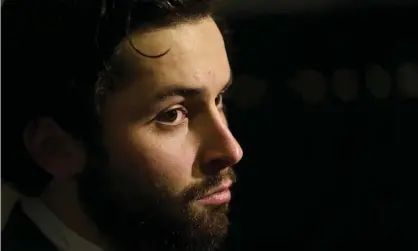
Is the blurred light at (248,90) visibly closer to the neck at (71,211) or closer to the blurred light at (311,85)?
the blurred light at (311,85)

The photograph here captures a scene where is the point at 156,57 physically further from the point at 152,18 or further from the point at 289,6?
the point at 289,6

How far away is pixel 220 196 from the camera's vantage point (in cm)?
75

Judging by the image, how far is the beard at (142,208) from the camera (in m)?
0.72

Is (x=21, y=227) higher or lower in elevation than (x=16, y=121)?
lower

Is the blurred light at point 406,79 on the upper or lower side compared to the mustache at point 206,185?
upper

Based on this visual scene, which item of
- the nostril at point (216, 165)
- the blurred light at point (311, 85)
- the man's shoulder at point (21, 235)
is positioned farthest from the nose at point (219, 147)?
the man's shoulder at point (21, 235)

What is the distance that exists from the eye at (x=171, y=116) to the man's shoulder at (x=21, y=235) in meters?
0.20

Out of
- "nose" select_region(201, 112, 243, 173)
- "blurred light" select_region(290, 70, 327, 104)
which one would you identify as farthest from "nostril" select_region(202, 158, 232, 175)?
"blurred light" select_region(290, 70, 327, 104)

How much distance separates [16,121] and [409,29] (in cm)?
53

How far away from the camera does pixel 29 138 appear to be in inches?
28.0

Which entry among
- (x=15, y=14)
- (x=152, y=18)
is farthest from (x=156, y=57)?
(x=15, y=14)

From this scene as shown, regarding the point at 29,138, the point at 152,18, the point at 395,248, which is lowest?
the point at 395,248

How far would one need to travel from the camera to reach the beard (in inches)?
28.3

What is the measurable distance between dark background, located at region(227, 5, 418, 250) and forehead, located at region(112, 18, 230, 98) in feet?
0.16
